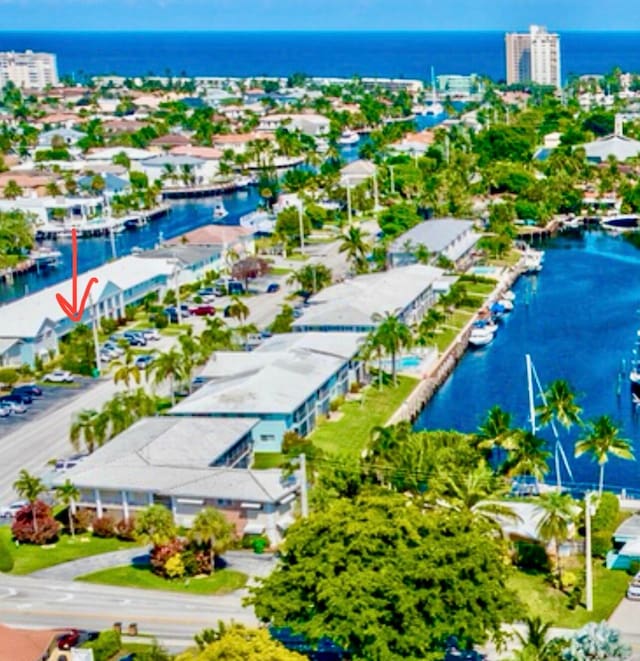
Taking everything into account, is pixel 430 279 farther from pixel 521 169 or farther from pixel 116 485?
pixel 521 169

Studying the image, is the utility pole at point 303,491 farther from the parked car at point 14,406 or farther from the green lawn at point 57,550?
the parked car at point 14,406

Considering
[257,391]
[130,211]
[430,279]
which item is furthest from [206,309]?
[130,211]

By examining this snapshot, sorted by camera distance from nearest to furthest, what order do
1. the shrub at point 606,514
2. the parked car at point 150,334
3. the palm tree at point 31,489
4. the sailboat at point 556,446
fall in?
1. the shrub at point 606,514
2. the palm tree at point 31,489
3. the sailboat at point 556,446
4. the parked car at point 150,334

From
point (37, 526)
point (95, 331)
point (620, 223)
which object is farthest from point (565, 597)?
point (620, 223)

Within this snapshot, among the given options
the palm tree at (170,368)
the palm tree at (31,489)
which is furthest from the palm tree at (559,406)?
the palm tree at (31,489)

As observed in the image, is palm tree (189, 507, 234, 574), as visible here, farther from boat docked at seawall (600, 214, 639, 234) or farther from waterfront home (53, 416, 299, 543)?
boat docked at seawall (600, 214, 639, 234)
